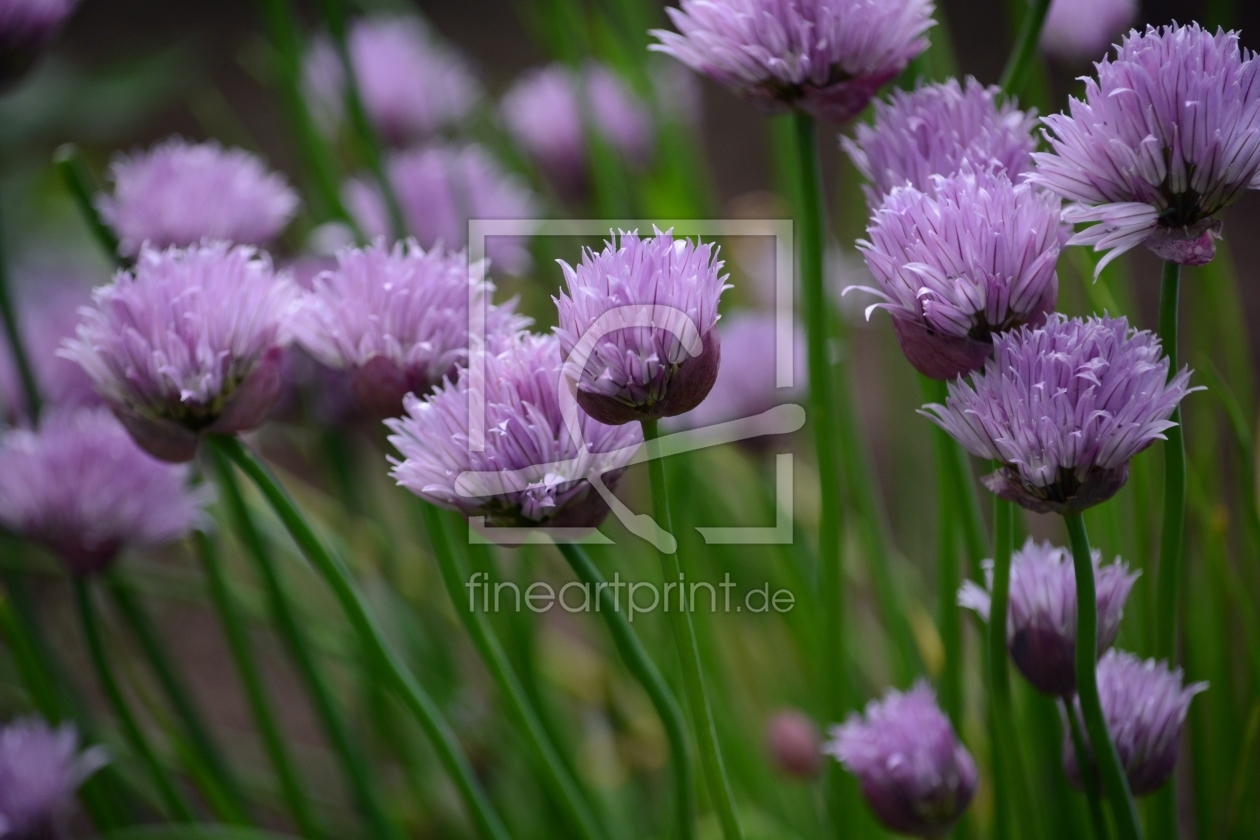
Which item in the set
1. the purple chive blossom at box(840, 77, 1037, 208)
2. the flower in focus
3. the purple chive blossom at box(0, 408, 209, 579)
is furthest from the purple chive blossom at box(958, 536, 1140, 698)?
the flower in focus

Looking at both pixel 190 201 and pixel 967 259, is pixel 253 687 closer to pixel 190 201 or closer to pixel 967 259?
pixel 190 201

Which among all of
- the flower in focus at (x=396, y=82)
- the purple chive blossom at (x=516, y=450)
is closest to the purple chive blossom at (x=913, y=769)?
the purple chive blossom at (x=516, y=450)

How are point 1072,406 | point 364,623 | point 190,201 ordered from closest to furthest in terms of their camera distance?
1. point 1072,406
2. point 364,623
3. point 190,201

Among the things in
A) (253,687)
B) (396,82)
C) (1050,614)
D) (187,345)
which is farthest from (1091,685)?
(396,82)

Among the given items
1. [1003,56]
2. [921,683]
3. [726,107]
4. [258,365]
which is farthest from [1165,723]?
[726,107]

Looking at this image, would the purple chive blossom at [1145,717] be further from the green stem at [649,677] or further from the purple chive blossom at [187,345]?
the purple chive blossom at [187,345]

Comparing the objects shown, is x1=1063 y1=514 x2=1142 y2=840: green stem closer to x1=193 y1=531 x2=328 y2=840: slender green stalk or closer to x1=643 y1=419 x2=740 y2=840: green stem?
x1=643 y1=419 x2=740 y2=840: green stem
